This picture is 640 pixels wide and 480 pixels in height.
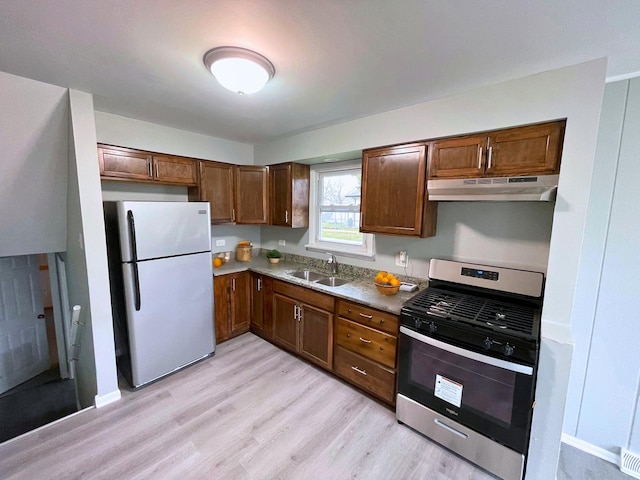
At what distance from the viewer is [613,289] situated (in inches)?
68.5

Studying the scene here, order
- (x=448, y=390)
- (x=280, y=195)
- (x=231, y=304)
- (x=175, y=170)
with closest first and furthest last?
(x=448, y=390), (x=175, y=170), (x=231, y=304), (x=280, y=195)

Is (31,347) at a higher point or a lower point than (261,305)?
lower

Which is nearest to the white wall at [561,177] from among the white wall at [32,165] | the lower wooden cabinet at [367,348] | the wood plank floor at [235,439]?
the wood plank floor at [235,439]

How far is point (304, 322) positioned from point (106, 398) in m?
1.78

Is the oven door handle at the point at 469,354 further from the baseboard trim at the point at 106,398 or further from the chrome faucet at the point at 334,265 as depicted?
the baseboard trim at the point at 106,398

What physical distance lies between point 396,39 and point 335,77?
0.49 metres

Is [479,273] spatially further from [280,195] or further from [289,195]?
[280,195]

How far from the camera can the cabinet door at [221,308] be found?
3062 mm

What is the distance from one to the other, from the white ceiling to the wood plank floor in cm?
247

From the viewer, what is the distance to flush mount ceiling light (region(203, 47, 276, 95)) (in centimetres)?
143

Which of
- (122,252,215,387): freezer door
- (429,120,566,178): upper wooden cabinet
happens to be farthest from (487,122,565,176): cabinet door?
(122,252,215,387): freezer door

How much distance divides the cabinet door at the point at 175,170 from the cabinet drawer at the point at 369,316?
2.17 metres

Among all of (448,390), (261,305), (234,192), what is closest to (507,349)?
(448,390)

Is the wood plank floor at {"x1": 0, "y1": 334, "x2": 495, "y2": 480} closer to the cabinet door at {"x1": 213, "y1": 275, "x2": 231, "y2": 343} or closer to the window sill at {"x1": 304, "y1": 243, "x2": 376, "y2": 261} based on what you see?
the cabinet door at {"x1": 213, "y1": 275, "x2": 231, "y2": 343}
